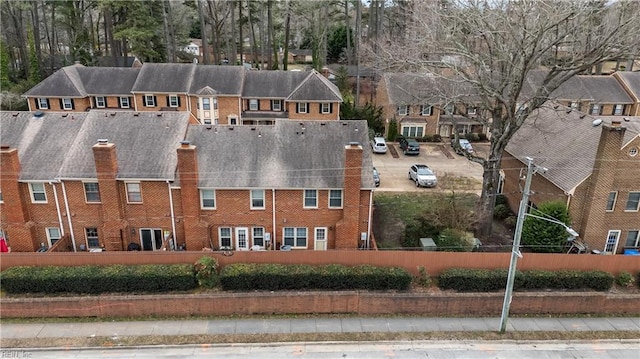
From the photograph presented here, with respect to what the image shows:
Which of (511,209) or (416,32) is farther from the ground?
(416,32)

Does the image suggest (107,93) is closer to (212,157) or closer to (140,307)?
(212,157)

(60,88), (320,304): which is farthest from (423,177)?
(60,88)

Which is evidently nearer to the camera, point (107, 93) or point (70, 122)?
point (70, 122)

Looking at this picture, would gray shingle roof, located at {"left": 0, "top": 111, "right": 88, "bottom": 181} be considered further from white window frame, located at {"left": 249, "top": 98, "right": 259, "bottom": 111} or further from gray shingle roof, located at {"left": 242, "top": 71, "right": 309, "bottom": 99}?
gray shingle roof, located at {"left": 242, "top": 71, "right": 309, "bottom": 99}

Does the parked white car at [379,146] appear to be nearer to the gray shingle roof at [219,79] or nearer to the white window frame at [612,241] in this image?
the gray shingle roof at [219,79]

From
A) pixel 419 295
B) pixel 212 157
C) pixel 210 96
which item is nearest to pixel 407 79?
pixel 210 96

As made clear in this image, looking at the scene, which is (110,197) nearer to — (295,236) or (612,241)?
(295,236)

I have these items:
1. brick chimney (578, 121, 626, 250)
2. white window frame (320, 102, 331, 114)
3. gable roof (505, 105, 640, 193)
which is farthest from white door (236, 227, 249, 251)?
white window frame (320, 102, 331, 114)
